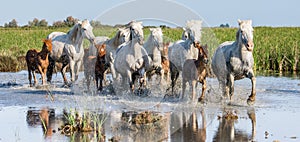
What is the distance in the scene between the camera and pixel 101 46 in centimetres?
1780

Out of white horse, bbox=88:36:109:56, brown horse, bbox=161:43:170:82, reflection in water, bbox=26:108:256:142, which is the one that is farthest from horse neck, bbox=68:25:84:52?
reflection in water, bbox=26:108:256:142

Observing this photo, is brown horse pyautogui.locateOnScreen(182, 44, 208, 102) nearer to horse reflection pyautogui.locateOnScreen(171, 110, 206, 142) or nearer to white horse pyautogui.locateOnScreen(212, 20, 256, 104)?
white horse pyautogui.locateOnScreen(212, 20, 256, 104)

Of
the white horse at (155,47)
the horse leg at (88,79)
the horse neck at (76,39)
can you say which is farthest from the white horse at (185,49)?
the horse neck at (76,39)

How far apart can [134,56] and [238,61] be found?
Answer: 2.55 metres

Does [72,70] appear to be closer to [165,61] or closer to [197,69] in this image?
[165,61]

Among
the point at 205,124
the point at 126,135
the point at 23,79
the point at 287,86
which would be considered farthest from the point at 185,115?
the point at 23,79

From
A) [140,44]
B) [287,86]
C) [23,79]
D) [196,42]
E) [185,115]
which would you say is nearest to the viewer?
[185,115]

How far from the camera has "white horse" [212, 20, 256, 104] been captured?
1414 cm

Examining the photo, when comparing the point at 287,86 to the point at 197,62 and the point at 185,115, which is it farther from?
the point at 185,115

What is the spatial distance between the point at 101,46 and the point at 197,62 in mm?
4326

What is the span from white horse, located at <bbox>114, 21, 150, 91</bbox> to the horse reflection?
302 centimetres

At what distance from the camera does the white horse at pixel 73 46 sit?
1844 cm

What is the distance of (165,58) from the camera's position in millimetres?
16391

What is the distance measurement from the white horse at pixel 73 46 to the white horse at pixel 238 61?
16.4 feet
